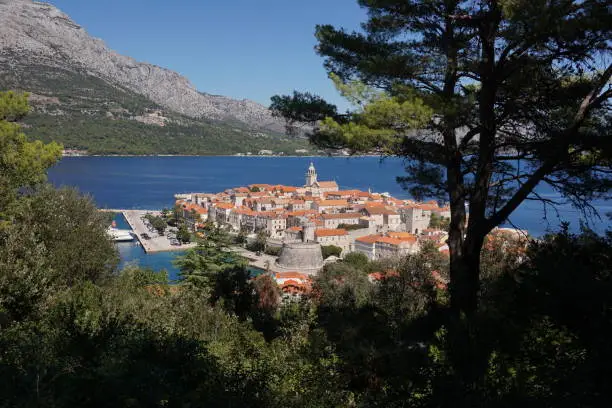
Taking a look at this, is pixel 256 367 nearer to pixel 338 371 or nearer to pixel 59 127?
pixel 338 371

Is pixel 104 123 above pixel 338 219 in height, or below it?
above

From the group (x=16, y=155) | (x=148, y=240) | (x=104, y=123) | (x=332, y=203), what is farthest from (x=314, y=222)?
(x=104, y=123)

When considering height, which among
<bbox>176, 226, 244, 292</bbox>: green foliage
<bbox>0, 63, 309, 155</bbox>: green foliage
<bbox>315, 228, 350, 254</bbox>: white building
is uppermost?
<bbox>0, 63, 309, 155</bbox>: green foliage

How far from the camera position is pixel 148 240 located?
51094 mm

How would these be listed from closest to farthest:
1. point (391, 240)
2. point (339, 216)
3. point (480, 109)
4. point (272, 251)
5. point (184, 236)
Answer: point (480, 109), point (391, 240), point (272, 251), point (184, 236), point (339, 216)

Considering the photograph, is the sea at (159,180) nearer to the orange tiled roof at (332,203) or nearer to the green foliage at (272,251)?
the orange tiled roof at (332,203)

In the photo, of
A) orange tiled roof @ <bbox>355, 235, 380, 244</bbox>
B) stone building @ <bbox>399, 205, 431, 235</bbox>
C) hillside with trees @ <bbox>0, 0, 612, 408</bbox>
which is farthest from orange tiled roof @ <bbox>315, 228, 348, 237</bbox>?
hillside with trees @ <bbox>0, 0, 612, 408</bbox>

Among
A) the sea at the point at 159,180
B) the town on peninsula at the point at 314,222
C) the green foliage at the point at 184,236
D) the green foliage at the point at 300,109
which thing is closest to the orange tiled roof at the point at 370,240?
the town on peninsula at the point at 314,222

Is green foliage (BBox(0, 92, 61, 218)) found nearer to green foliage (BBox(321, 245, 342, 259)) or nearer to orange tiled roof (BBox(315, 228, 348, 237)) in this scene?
green foliage (BBox(321, 245, 342, 259))

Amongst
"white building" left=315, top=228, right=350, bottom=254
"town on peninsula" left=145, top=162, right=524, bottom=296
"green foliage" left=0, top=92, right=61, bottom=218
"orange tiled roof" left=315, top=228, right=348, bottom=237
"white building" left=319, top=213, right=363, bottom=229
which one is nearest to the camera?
"green foliage" left=0, top=92, right=61, bottom=218

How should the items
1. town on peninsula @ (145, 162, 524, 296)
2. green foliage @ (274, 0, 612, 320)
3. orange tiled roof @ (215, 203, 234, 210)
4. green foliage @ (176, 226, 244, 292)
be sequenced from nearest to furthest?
green foliage @ (274, 0, 612, 320), green foliage @ (176, 226, 244, 292), town on peninsula @ (145, 162, 524, 296), orange tiled roof @ (215, 203, 234, 210)

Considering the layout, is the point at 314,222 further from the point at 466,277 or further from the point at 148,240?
the point at 466,277

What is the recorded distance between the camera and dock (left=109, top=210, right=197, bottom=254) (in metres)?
47.9

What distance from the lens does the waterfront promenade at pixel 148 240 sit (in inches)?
1887
